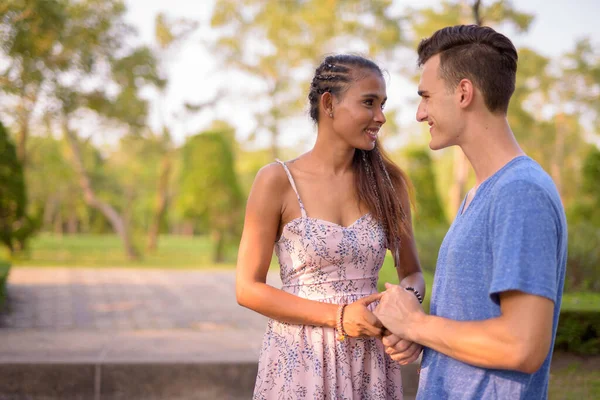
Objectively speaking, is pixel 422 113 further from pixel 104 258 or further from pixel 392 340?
pixel 104 258

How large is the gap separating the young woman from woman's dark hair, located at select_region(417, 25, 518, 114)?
770mm

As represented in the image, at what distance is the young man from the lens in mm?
1311

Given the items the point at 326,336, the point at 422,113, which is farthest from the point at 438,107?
the point at 326,336

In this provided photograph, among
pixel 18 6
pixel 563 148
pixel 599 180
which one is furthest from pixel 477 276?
pixel 563 148

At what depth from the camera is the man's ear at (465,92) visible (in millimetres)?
1521

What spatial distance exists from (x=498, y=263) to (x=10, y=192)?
49.9 ft

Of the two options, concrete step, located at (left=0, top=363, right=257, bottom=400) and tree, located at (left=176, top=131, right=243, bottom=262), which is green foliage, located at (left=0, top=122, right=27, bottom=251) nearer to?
tree, located at (left=176, top=131, right=243, bottom=262)

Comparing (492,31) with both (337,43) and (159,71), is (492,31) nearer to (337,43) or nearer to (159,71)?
(159,71)

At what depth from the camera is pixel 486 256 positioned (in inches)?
56.3

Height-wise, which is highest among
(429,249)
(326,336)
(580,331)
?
(429,249)

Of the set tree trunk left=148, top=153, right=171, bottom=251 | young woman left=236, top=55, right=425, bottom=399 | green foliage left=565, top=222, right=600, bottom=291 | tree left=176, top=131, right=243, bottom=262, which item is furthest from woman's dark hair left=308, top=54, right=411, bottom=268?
tree trunk left=148, top=153, right=171, bottom=251

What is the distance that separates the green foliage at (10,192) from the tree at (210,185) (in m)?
5.04

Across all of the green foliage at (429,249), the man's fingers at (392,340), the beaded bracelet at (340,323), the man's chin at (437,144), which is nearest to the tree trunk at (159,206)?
the green foliage at (429,249)

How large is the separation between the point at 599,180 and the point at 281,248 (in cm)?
1429
